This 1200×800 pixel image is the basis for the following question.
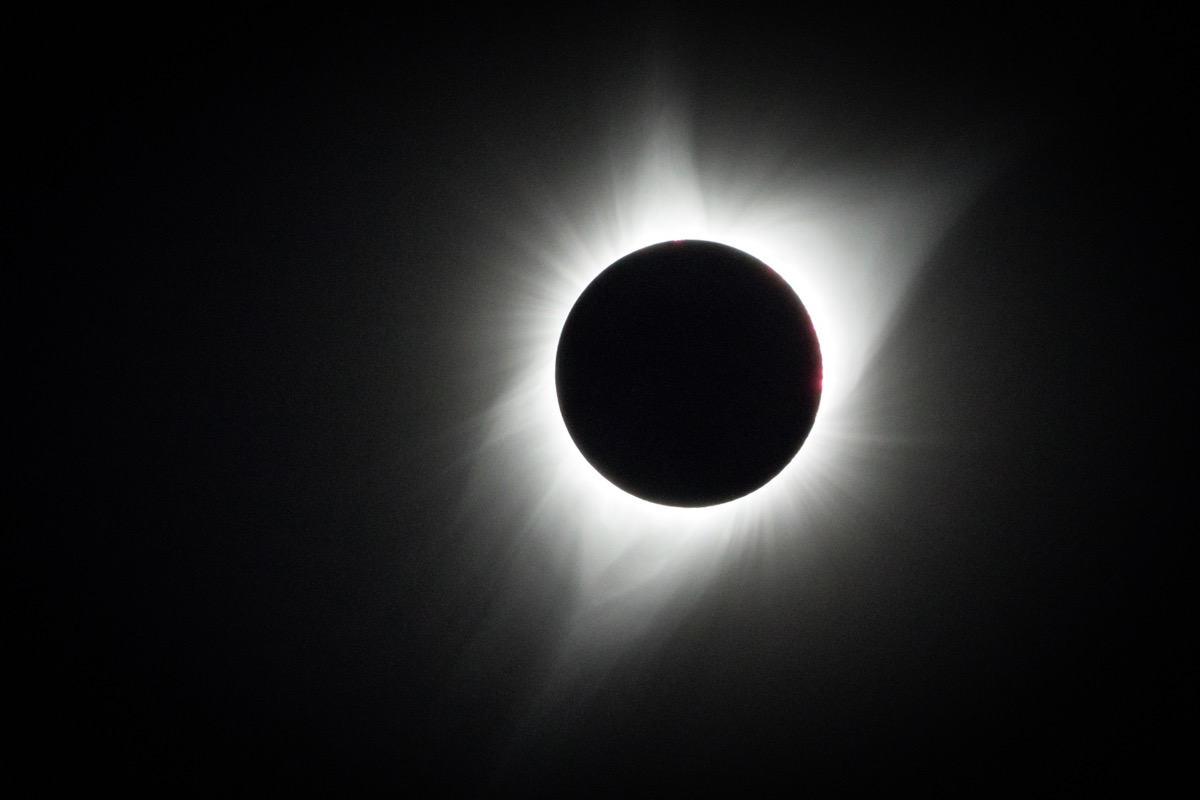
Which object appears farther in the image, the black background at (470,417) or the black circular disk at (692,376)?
the black background at (470,417)

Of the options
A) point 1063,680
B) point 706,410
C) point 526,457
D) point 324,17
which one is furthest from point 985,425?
point 324,17

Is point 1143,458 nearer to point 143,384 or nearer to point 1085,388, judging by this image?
point 1085,388

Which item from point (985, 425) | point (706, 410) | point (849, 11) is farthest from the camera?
point (985, 425)

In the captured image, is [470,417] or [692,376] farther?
[470,417]

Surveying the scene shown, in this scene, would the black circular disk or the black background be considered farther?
the black background
